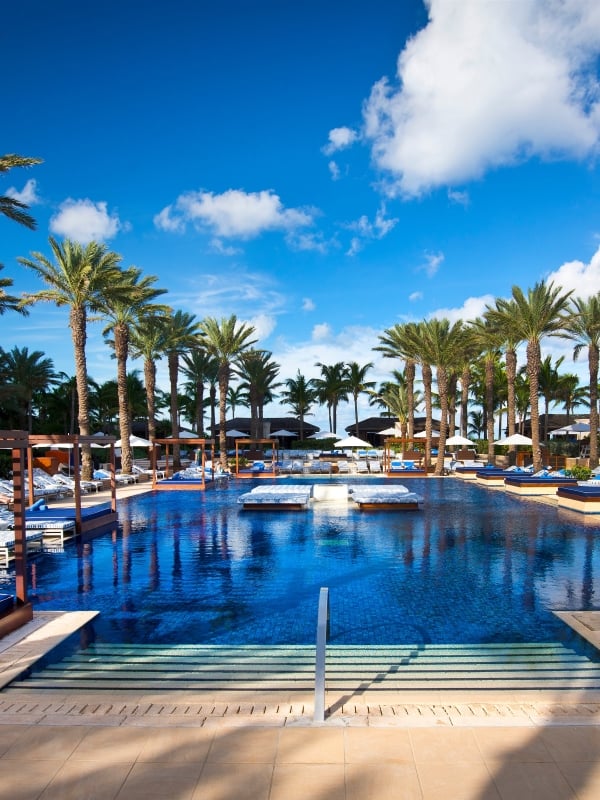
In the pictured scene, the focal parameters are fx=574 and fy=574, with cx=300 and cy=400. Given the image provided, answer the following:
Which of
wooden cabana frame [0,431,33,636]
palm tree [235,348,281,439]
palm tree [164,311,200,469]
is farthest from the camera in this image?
palm tree [235,348,281,439]

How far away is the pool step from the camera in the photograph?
558 cm

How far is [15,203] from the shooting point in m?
16.5

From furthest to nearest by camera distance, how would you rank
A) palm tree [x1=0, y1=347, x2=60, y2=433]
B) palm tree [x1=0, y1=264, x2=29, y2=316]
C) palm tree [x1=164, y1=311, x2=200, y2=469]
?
palm tree [x1=0, y1=347, x2=60, y2=433] < palm tree [x1=164, y1=311, x2=200, y2=469] < palm tree [x1=0, y1=264, x2=29, y2=316]

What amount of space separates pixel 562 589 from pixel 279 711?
240 inches

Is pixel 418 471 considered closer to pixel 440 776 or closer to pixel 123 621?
pixel 123 621

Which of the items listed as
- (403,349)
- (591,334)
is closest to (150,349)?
(403,349)

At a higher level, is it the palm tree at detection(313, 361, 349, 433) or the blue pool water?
the palm tree at detection(313, 361, 349, 433)

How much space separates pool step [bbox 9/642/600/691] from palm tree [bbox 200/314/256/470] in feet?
95.4

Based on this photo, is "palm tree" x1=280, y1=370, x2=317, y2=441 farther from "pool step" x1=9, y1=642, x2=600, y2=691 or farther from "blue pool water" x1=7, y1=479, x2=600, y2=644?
"pool step" x1=9, y1=642, x2=600, y2=691

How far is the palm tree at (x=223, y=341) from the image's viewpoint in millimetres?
36031

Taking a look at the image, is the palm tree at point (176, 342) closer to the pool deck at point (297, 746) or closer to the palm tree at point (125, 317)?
the palm tree at point (125, 317)

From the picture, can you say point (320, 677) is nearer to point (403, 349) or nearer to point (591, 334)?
point (591, 334)

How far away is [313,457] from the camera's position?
4638 cm

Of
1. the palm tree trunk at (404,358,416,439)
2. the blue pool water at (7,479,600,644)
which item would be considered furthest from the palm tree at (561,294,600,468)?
the blue pool water at (7,479,600,644)
